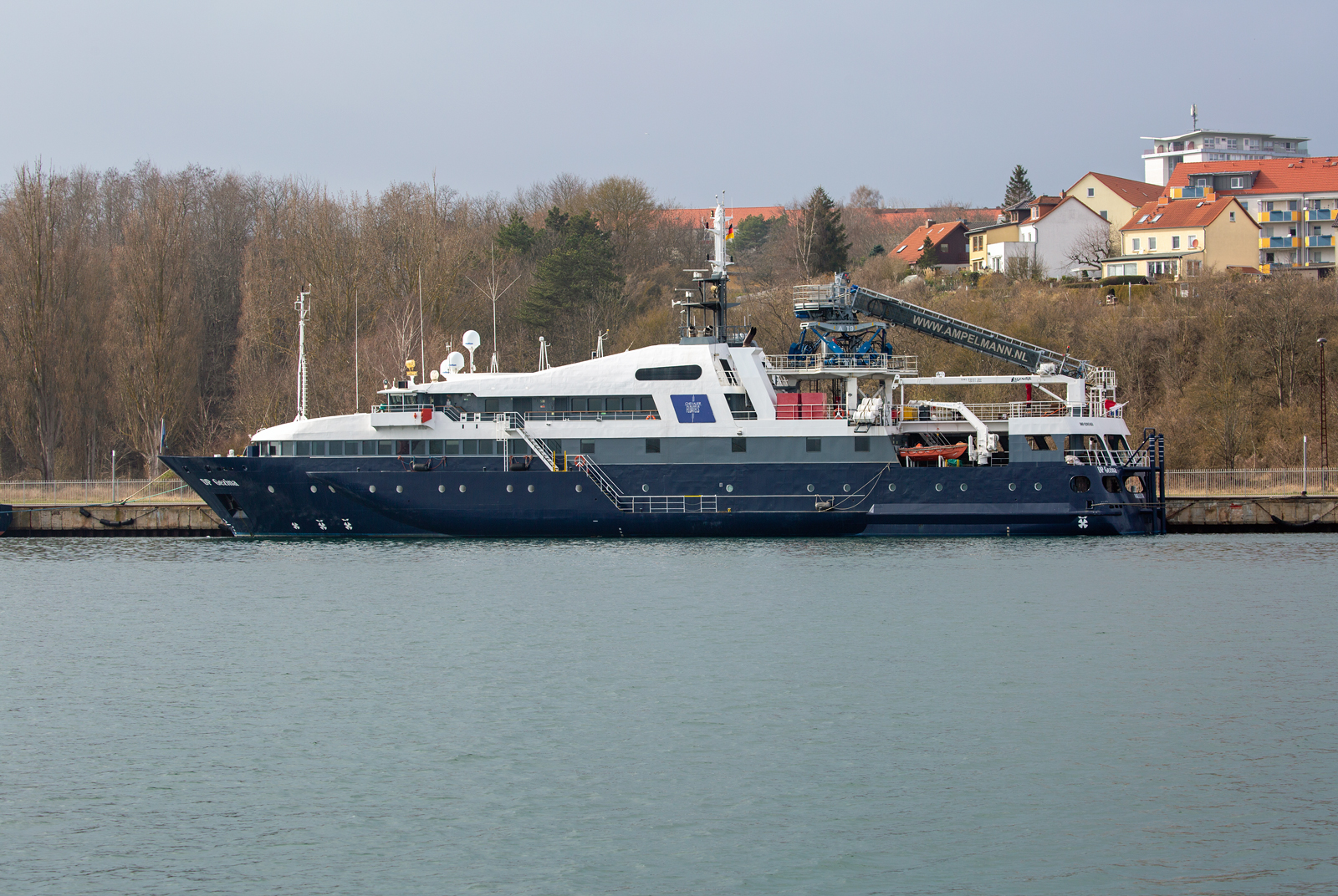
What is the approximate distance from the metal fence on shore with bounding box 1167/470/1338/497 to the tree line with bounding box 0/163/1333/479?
3.68m

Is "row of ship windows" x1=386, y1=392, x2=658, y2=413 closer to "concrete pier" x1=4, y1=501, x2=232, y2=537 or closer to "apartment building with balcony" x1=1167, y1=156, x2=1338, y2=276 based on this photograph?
"concrete pier" x1=4, y1=501, x2=232, y2=537

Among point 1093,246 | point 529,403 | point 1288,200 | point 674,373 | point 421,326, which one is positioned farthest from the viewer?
point 1093,246

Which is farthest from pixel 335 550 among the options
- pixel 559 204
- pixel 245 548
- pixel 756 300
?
pixel 559 204

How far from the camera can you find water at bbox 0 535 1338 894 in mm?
12812

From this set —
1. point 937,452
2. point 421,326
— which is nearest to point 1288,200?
point 937,452

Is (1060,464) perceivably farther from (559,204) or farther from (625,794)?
(559,204)

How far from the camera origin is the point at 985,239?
8112cm

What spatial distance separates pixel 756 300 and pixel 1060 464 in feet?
92.1

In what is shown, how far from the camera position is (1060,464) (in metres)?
36.5

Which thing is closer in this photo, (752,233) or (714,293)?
(714,293)

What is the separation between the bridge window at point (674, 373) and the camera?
1476 inches

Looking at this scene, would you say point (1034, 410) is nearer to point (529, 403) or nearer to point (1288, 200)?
point (529, 403)

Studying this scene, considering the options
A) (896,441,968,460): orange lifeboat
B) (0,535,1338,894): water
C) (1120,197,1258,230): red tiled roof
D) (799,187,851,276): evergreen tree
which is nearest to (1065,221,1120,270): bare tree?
(1120,197,1258,230): red tiled roof

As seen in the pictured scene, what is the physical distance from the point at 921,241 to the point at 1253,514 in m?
48.2
